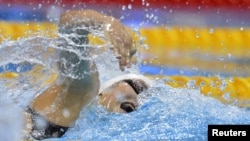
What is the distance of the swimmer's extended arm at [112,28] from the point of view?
1.18m

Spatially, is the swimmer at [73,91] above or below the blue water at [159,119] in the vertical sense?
above

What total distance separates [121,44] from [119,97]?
348 millimetres

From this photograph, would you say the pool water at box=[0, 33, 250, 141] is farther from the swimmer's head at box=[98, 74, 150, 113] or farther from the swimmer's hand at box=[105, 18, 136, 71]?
the swimmer's hand at box=[105, 18, 136, 71]

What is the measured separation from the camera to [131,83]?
1.55 m

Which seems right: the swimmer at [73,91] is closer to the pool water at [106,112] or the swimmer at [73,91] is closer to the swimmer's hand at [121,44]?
the pool water at [106,112]

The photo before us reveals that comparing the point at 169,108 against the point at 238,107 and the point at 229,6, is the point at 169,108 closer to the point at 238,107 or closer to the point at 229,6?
the point at 238,107

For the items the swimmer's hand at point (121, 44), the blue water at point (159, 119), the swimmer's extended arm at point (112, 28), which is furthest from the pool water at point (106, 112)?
the swimmer's hand at point (121, 44)

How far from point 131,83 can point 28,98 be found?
0.30 meters

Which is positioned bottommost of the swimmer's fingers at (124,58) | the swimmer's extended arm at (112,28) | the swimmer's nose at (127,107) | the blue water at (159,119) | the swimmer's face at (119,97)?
the blue water at (159,119)

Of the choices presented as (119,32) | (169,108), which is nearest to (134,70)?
(169,108)

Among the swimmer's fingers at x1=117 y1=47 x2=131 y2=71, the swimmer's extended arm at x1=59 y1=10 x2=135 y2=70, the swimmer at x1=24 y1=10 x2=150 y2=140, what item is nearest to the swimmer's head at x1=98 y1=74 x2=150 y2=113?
the swimmer at x1=24 y1=10 x2=150 y2=140

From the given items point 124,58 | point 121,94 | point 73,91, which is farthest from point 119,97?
point 124,58

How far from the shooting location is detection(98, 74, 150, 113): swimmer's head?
152 centimetres

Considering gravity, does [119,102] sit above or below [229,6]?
below
